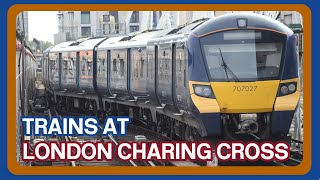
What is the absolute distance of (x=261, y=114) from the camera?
39.4ft

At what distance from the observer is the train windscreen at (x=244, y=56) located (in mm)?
11750

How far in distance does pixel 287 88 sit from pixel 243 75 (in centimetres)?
74

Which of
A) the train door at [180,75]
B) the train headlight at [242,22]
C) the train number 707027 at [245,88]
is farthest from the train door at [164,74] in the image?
the train number 707027 at [245,88]

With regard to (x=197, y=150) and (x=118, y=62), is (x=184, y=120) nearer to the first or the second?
(x=197, y=150)

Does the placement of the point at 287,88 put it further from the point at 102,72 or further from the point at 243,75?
the point at 102,72

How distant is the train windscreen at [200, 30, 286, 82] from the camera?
11750 mm

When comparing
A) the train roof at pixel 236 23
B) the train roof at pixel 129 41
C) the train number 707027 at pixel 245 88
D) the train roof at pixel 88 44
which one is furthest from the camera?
the train roof at pixel 88 44

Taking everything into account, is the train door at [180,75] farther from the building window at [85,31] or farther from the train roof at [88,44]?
the building window at [85,31]

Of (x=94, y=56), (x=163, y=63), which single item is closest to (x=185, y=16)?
(x=94, y=56)

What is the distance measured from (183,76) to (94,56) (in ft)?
33.0

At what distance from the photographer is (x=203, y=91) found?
11789 millimetres

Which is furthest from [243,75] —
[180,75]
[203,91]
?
[180,75]

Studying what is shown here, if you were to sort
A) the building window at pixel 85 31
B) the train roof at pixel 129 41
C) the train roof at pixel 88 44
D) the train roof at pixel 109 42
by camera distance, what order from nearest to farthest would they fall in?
the train roof at pixel 129 41, the train roof at pixel 109 42, the train roof at pixel 88 44, the building window at pixel 85 31

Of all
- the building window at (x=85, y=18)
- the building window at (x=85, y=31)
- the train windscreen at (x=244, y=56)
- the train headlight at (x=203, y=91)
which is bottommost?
the train headlight at (x=203, y=91)
